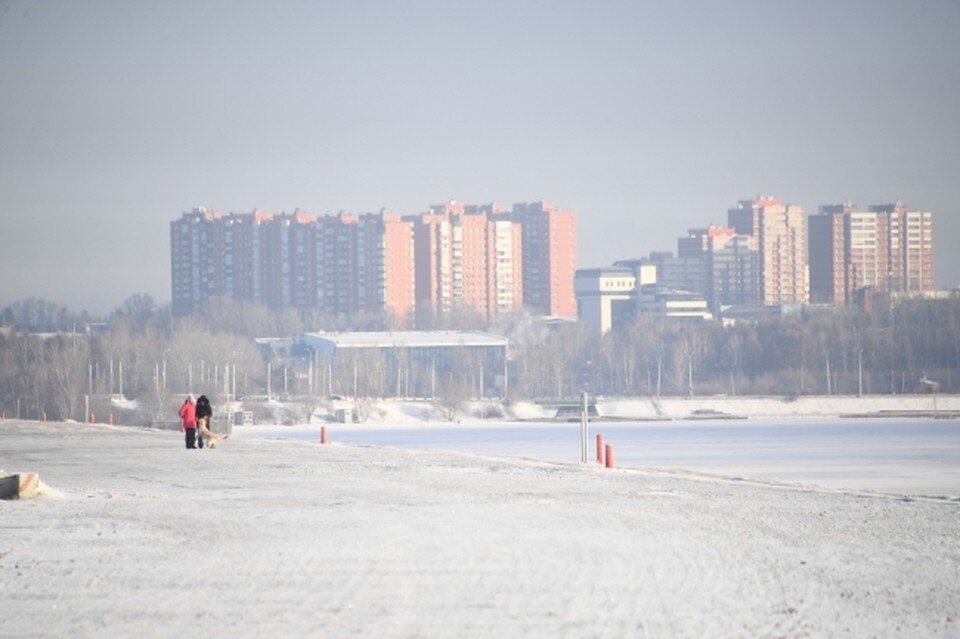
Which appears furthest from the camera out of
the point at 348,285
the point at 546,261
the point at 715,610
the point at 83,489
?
the point at 546,261

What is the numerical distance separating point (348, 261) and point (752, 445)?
11815 cm

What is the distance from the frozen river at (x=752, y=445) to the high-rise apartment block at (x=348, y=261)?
267 feet

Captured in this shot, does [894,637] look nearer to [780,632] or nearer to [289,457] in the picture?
[780,632]

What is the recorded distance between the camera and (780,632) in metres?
10.2

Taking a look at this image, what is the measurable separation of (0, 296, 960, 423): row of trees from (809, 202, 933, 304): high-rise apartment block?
62.6 meters

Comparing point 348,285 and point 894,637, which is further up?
point 348,285

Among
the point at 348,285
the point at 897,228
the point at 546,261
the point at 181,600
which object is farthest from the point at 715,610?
the point at 897,228

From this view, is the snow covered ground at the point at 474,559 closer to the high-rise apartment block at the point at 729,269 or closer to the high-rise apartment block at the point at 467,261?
the high-rise apartment block at the point at 467,261

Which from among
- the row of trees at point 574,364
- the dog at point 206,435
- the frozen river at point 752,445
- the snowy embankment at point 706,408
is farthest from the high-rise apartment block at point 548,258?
the dog at point 206,435

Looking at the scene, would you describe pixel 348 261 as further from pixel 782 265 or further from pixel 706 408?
pixel 706 408

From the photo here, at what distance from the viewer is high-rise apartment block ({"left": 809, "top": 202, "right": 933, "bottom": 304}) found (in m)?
191

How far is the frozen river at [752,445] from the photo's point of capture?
124 ft

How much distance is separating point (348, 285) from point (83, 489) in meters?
155

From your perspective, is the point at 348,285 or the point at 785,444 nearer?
the point at 785,444
